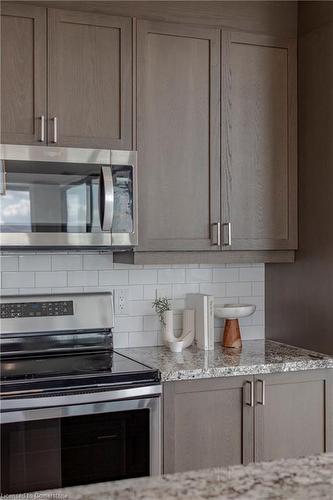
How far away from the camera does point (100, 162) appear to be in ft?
8.52

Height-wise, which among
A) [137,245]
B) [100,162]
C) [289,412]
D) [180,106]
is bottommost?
[289,412]

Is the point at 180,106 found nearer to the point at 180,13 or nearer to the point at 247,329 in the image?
the point at 180,13

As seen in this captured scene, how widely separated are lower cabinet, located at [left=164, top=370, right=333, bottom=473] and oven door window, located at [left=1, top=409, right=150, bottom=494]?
5.6 inches

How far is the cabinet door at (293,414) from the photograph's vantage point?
2.61 metres

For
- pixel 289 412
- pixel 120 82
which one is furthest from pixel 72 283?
pixel 289 412

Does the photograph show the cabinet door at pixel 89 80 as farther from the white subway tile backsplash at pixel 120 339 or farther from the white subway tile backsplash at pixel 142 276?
the white subway tile backsplash at pixel 120 339

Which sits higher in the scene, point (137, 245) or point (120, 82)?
point (120, 82)

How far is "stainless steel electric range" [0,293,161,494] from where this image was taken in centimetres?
217

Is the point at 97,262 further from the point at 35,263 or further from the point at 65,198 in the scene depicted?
the point at 65,198

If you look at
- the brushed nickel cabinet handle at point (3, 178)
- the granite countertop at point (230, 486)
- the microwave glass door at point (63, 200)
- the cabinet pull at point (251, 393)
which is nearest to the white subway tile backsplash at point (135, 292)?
the microwave glass door at point (63, 200)

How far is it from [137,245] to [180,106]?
67 centimetres

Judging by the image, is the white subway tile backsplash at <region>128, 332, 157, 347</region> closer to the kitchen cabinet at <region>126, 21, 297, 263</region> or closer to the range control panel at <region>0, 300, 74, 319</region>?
the range control panel at <region>0, 300, 74, 319</region>

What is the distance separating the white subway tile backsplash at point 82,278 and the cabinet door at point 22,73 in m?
0.68

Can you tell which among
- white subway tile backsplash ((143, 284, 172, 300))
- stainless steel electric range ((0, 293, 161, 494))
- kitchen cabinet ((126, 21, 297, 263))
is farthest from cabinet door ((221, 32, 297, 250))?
stainless steel electric range ((0, 293, 161, 494))
